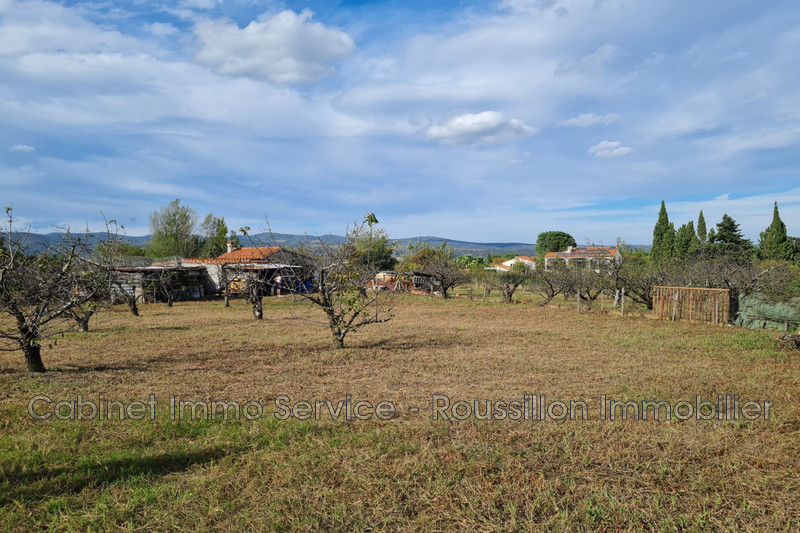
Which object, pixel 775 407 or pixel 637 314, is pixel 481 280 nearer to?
pixel 637 314

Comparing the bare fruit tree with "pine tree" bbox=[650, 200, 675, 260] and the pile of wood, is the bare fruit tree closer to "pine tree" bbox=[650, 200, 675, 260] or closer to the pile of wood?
the pile of wood

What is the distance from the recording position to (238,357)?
1013 cm

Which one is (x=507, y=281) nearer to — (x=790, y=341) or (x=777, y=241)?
(x=790, y=341)

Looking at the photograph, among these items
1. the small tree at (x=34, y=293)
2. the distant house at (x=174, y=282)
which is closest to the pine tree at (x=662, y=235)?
the distant house at (x=174, y=282)

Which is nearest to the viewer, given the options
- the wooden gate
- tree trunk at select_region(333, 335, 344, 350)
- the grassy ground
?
the grassy ground

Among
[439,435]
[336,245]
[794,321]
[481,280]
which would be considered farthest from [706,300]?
[481,280]

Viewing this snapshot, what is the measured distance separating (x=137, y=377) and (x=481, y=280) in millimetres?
30745

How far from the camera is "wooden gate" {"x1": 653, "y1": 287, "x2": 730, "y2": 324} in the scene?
16.3 m

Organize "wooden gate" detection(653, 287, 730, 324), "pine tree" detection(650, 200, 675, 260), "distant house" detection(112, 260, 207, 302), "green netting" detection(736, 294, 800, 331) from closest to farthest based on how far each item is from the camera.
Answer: "green netting" detection(736, 294, 800, 331) → "wooden gate" detection(653, 287, 730, 324) → "distant house" detection(112, 260, 207, 302) → "pine tree" detection(650, 200, 675, 260)

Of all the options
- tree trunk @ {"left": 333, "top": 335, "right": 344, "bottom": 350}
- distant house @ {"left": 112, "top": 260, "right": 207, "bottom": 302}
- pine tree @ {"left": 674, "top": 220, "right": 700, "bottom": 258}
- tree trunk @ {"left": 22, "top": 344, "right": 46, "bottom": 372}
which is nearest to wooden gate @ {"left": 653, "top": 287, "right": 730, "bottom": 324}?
tree trunk @ {"left": 333, "top": 335, "right": 344, "bottom": 350}

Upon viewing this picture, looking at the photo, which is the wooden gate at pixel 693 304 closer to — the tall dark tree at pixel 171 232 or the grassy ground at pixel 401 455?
the grassy ground at pixel 401 455

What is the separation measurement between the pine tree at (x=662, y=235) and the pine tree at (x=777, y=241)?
33.8 ft

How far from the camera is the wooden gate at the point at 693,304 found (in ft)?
53.5

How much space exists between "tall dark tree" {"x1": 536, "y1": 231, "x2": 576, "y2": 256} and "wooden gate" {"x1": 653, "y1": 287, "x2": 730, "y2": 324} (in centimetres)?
7198
